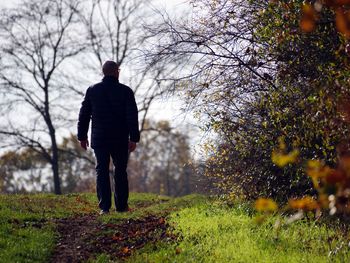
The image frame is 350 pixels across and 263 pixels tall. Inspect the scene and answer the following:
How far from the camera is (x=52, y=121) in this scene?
26750mm

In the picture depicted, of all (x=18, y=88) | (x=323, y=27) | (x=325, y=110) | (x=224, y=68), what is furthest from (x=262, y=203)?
(x=18, y=88)

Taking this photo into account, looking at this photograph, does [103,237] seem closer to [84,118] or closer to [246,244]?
[246,244]

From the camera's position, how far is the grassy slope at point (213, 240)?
5871mm

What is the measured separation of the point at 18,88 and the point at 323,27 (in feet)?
71.5

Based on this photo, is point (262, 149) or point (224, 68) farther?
point (224, 68)

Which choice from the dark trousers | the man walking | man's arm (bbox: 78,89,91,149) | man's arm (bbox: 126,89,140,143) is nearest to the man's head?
the man walking

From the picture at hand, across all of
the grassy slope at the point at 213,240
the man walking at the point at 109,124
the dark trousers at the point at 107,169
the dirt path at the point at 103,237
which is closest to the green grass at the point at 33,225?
the grassy slope at the point at 213,240

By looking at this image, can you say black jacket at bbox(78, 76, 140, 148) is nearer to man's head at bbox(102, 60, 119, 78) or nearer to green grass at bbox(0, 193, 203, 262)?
man's head at bbox(102, 60, 119, 78)

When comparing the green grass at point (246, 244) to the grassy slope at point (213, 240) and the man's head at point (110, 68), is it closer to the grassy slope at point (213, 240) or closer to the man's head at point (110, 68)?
the grassy slope at point (213, 240)

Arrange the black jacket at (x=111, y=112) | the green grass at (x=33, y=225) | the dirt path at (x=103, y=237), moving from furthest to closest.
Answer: the black jacket at (x=111, y=112) → the dirt path at (x=103, y=237) → the green grass at (x=33, y=225)

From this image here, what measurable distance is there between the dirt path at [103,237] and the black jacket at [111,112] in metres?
1.43

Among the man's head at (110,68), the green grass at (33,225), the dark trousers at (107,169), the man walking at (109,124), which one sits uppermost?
the man's head at (110,68)

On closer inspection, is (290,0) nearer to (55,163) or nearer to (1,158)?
(55,163)

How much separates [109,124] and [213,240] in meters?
3.64
